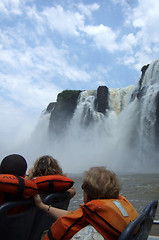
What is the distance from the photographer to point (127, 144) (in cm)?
2305

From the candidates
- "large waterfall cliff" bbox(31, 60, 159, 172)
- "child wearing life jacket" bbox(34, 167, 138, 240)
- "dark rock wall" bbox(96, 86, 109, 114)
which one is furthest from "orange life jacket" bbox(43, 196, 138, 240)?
"dark rock wall" bbox(96, 86, 109, 114)

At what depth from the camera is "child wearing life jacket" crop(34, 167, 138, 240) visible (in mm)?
1205

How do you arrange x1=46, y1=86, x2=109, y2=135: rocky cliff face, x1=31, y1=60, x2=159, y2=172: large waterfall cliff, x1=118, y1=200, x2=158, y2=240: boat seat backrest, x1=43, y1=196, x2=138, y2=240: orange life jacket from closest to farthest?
x1=118, y1=200, x2=158, y2=240: boat seat backrest → x1=43, y1=196, x2=138, y2=240: orange life jacket → x1=31, y1=60, x2=159, y2=172: large waterfall cliff → x1=46, y1=86, x2=109, y2=135: rocky cliff face

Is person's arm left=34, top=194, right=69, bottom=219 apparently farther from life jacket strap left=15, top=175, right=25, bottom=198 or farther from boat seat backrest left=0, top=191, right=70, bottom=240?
life jacket strap left=15, top=175, right=25, bottom=198

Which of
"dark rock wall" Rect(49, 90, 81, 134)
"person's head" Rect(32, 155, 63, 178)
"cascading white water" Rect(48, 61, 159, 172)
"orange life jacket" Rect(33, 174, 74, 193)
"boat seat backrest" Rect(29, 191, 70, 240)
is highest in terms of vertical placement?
"dark rock wall" Rect(49, 90, 81, 134)

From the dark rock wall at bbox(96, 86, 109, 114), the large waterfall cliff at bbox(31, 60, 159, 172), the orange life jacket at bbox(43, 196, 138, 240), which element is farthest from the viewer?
the dark rock wall at bbox(96, 86, 109, 114)

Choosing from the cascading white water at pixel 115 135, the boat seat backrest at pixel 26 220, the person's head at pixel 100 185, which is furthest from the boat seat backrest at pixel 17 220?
the cascading white water at pixel 115 135

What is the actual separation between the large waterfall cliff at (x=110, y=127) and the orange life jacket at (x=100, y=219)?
1796cm

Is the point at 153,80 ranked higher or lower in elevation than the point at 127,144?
higher

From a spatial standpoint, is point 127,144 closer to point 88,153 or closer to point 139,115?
point 139,115

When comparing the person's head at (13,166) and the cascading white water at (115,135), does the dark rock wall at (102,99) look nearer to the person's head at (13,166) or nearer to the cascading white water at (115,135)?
the cascading white water at (115,135)

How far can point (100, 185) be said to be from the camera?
1435mm

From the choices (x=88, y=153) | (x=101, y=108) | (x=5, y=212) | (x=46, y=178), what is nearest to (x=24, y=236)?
(x=5, y=212)

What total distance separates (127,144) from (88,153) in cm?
501
